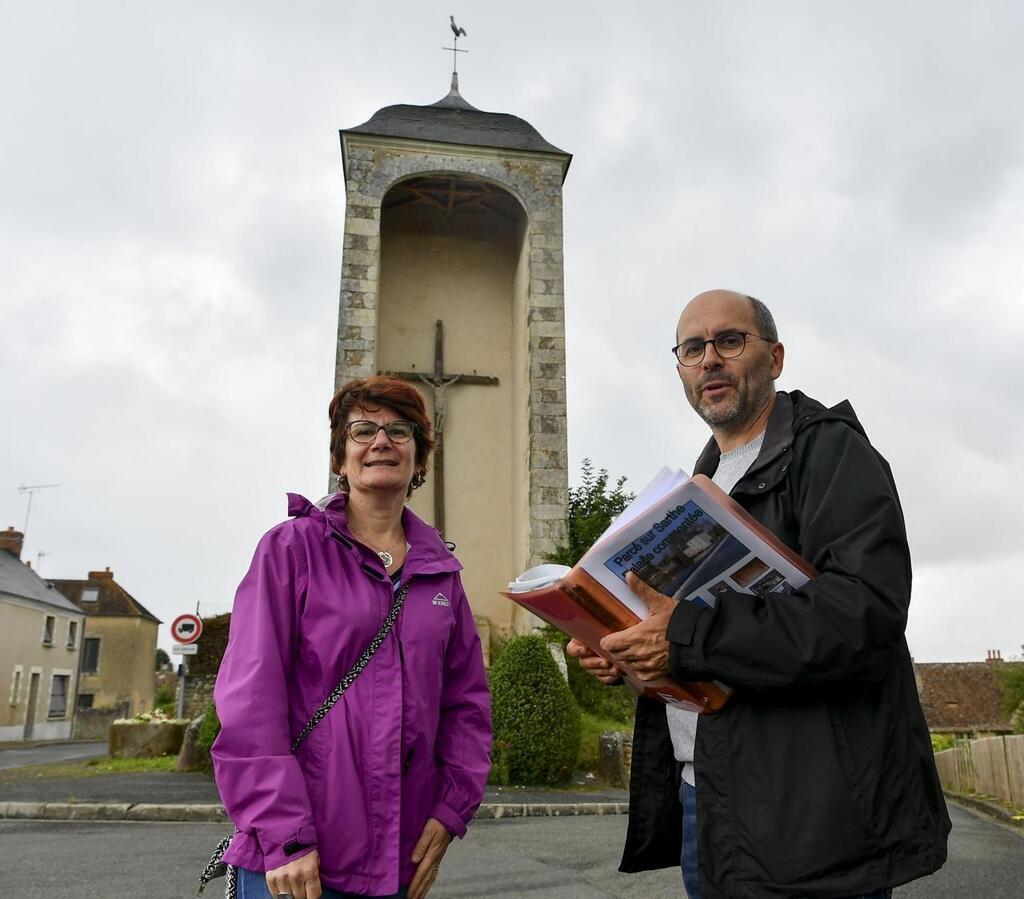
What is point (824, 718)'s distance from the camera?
166 cm

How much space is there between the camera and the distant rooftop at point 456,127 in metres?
15.0

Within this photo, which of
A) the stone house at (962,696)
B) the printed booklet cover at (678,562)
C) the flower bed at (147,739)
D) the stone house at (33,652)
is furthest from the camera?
the stone house at (33,652)

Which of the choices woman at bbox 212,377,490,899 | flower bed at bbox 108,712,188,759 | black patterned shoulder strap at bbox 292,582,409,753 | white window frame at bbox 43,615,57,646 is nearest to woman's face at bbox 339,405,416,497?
woman at bbox 212,377,490,899

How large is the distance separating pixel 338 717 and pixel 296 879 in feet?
1.14

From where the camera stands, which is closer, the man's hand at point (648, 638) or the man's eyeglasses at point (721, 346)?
the man's hand at point (648, 638)

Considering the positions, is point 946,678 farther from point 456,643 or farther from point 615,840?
point 456,643

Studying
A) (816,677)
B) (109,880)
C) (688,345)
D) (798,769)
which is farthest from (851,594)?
(109,880)

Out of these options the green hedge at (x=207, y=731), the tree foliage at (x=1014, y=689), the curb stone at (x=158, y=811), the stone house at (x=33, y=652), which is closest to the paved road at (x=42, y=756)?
the green hedge at (x=207, y=731)

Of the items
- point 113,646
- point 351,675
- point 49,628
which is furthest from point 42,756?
point 113,646

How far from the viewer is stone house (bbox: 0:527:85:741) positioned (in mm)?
30906

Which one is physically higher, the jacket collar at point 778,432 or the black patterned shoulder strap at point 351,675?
the jacket collar at point 778,432

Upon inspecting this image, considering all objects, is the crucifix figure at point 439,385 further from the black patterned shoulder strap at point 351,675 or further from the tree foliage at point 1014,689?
the black patterned shoulder strap at point 351,675

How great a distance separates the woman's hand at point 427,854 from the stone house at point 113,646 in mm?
41604

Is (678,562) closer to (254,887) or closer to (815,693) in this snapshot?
(815,693)
